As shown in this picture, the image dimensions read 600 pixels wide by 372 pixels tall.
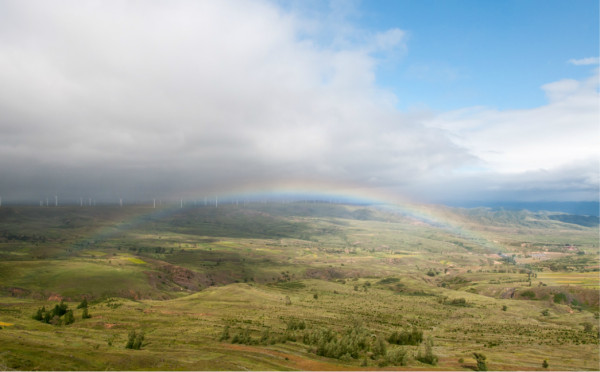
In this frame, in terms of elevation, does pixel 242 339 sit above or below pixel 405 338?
above

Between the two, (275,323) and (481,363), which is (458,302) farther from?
(481,363)

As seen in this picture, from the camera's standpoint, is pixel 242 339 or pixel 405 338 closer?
pixel 242 339

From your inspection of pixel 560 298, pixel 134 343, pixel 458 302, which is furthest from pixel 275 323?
pixel 560 298

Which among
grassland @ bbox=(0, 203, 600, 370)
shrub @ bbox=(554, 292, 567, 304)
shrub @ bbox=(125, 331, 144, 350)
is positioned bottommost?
shrub @ bbox=(554, 292, 567, 304)

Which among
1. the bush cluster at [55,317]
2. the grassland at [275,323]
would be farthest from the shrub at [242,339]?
the bush cluster at [55,317]

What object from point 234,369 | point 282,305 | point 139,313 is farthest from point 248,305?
point 234,369

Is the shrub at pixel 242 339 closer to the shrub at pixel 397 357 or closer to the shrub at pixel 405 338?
the shrub at pixel 397 357

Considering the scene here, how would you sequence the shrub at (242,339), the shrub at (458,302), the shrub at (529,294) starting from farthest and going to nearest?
1. the shrub at (529,294)
2. the shrub at (458,302)
3. the shrub at (242,339)

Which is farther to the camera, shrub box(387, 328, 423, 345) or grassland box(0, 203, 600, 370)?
shrub box(387, 328, 423, 345)

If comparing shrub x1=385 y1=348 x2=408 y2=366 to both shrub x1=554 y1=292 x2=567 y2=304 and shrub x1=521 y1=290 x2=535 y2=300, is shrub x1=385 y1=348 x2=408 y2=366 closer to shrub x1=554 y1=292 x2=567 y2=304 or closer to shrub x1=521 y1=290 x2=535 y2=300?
shrub x1=554 y1=292 x2=567 y2=304

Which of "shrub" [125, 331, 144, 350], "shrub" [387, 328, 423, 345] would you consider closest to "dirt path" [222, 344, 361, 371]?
"shrub" [125, 331, 144, 350]

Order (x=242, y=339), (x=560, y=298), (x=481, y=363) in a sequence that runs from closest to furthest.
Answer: (x=481, y=363), (x=242, y=339), (x=560, y=298)
